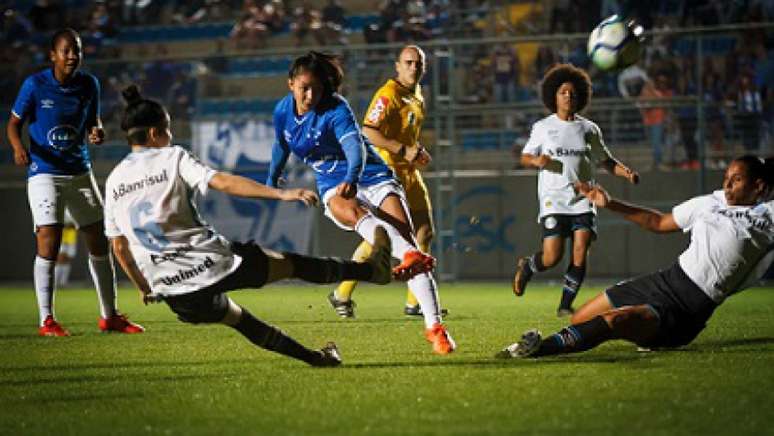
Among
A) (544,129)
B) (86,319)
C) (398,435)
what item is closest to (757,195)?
(398,435)

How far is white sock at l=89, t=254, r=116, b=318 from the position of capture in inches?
426

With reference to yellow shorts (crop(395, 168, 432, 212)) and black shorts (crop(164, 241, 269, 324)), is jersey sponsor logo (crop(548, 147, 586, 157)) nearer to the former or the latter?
yellow shorts (crop(395, 168, 432, 212))

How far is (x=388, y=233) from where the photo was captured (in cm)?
870

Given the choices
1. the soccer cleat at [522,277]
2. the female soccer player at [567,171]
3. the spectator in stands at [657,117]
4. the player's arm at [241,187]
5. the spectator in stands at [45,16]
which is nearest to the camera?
the player's arm at [241,187]

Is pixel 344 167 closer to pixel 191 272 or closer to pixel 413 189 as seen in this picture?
pixel 191 272

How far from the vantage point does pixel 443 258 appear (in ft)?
60.3

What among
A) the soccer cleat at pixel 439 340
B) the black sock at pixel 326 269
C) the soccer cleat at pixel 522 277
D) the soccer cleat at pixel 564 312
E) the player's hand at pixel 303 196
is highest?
the player's hand at pixel 303 196

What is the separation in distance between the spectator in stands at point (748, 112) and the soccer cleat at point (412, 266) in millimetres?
9699

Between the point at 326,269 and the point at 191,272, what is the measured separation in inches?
32.1

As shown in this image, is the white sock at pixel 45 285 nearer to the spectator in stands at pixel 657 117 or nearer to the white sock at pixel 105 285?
the white sock at pixel 105 285

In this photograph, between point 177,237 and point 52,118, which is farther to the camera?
point 52,118

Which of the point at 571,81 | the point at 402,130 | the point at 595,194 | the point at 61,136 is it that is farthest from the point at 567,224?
the point at 595,194

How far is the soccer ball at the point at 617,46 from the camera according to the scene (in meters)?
11.8

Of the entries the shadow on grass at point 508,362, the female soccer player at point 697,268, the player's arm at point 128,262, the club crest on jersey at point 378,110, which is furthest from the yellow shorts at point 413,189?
the player's arm at point 128,262
